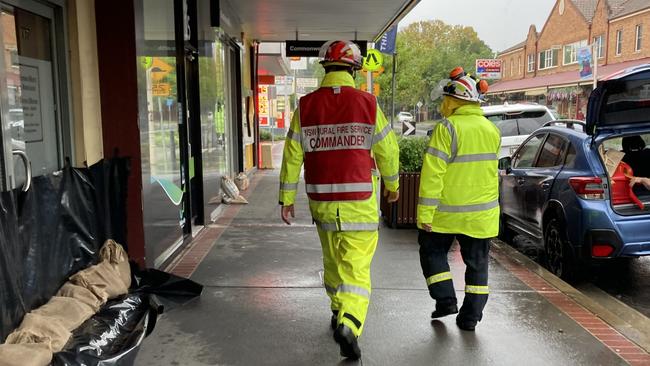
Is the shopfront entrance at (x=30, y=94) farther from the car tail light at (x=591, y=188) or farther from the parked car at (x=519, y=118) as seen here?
the parked car at (x=519, y=118)

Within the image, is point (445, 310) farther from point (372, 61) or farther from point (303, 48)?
point (303, 48)

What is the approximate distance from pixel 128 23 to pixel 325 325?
2904 millimetres

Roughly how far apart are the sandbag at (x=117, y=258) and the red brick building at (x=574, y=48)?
30.0 meters

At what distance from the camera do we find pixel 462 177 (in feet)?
13.3

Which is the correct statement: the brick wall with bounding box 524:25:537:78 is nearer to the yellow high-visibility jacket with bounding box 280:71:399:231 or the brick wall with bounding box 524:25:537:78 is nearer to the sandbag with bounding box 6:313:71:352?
the yellow high-visibility jacket with bounding box 280:71:399:231

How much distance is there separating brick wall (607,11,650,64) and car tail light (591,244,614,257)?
3393 centimetres

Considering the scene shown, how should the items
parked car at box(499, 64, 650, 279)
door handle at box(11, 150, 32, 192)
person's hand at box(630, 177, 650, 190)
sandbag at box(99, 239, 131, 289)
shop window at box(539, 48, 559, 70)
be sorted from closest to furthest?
door handle at box(11, 150, 32, 192), sandbag at box(99, 239, 131, 289), parked car at box(499, 64, 650, 279), person's hand at box(630, 177, 650, 190), shop window at box(539, 48, 559, 70)

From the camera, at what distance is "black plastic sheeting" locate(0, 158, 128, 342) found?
2977 mm

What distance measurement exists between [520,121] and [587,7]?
39.5m

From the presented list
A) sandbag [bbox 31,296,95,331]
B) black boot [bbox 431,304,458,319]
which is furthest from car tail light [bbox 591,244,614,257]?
sandbag [bbox 31,296,95,331]

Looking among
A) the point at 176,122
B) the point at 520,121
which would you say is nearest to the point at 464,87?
the point at 176,122

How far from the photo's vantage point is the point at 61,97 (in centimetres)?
414

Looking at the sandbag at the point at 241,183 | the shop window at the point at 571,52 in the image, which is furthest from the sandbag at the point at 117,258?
the shop window at the point at 571,52

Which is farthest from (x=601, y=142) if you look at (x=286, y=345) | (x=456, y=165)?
(x=286, y=345)
